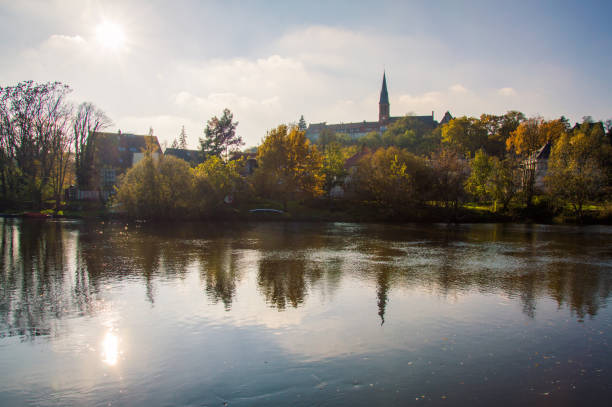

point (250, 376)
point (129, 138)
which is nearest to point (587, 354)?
point (250, 376)

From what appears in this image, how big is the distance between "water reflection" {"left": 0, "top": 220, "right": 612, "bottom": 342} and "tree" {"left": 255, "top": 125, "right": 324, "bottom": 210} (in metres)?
25.9

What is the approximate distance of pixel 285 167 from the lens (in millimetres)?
61062

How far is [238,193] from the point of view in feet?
202

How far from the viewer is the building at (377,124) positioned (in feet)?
506

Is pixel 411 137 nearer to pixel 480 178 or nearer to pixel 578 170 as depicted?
pixel 480 178

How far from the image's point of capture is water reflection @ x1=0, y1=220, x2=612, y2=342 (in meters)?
14.4

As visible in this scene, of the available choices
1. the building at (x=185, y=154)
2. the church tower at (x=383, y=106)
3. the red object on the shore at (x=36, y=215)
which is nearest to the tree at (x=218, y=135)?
the building at (x=185, y=154)

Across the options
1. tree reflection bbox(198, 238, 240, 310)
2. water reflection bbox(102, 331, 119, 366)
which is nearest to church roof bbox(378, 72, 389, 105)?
tree reflection bbox(198, 238, 240, 310)

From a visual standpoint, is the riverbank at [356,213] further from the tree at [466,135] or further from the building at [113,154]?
the tree at [466,135]

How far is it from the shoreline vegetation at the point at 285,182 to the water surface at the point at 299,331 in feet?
99.7

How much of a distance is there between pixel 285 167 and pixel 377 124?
126 meters

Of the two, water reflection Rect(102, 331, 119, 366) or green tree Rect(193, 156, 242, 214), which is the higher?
green tree Rect(193, 156, 242, 214)

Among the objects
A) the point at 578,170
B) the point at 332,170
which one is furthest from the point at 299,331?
the point at 332,170

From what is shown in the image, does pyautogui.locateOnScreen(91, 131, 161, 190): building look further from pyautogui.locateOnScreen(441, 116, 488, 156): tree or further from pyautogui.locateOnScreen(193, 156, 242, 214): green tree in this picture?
pyautogui.locateOnScreen(441, 116, 488, 156): tree
